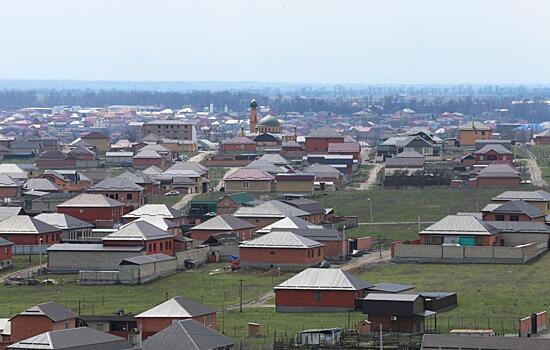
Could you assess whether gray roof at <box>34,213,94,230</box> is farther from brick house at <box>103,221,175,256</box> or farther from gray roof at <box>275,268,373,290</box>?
gray roof at <box>275,268,373,290</box>

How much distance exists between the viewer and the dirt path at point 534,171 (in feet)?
293

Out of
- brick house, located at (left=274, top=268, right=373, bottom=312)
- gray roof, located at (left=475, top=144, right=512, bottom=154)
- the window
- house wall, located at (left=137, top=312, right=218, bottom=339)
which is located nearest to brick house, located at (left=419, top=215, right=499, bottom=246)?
brick house, located at (left=274, top=268, right=373, bottom=312)

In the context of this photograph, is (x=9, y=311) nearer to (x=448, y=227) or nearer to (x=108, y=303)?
(x=108, y=303)

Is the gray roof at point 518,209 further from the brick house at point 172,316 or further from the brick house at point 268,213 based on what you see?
the brick house at point 172,316

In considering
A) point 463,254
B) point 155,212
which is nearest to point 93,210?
point 155,212

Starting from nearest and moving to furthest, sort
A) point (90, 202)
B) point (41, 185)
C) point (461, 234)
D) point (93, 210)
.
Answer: point (461, 234), point (93, 210), point (90, 202), point (41, 185)

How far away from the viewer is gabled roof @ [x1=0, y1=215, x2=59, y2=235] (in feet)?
226

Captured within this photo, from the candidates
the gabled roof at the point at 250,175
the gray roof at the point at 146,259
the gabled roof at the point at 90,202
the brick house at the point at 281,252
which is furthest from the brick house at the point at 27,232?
the gabled roof at the point at 250,175

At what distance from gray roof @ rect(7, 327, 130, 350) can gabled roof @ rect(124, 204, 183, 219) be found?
31563 mm

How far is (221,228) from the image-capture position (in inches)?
2763

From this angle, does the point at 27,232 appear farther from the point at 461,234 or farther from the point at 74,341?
the point at 74,341

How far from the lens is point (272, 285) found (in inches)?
2274

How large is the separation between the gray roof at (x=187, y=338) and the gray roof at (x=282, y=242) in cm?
1870

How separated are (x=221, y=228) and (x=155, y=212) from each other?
5.67m
